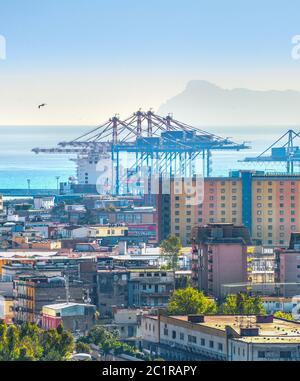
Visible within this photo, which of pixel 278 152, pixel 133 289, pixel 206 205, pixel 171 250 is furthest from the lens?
pixel 278 152

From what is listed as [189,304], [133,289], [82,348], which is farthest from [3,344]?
[133,289]

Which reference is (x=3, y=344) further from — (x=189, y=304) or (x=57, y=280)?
(x=57, y=280)

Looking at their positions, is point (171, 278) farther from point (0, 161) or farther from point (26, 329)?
point (0, 161)

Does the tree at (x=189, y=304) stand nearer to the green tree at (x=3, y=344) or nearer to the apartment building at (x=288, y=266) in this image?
the green tree at (x=3, y=344)

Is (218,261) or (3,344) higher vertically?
(218,261)

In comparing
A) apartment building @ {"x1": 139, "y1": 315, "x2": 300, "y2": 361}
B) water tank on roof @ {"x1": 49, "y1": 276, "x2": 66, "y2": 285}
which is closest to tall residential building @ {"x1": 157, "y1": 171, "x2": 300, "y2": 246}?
water tank on roof @ {"x1": 49, "y1": 276, "x2": 66, "y2": 285}

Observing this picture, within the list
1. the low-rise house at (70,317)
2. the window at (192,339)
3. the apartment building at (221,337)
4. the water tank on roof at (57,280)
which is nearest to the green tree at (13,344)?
the apartment building at (221,337)
